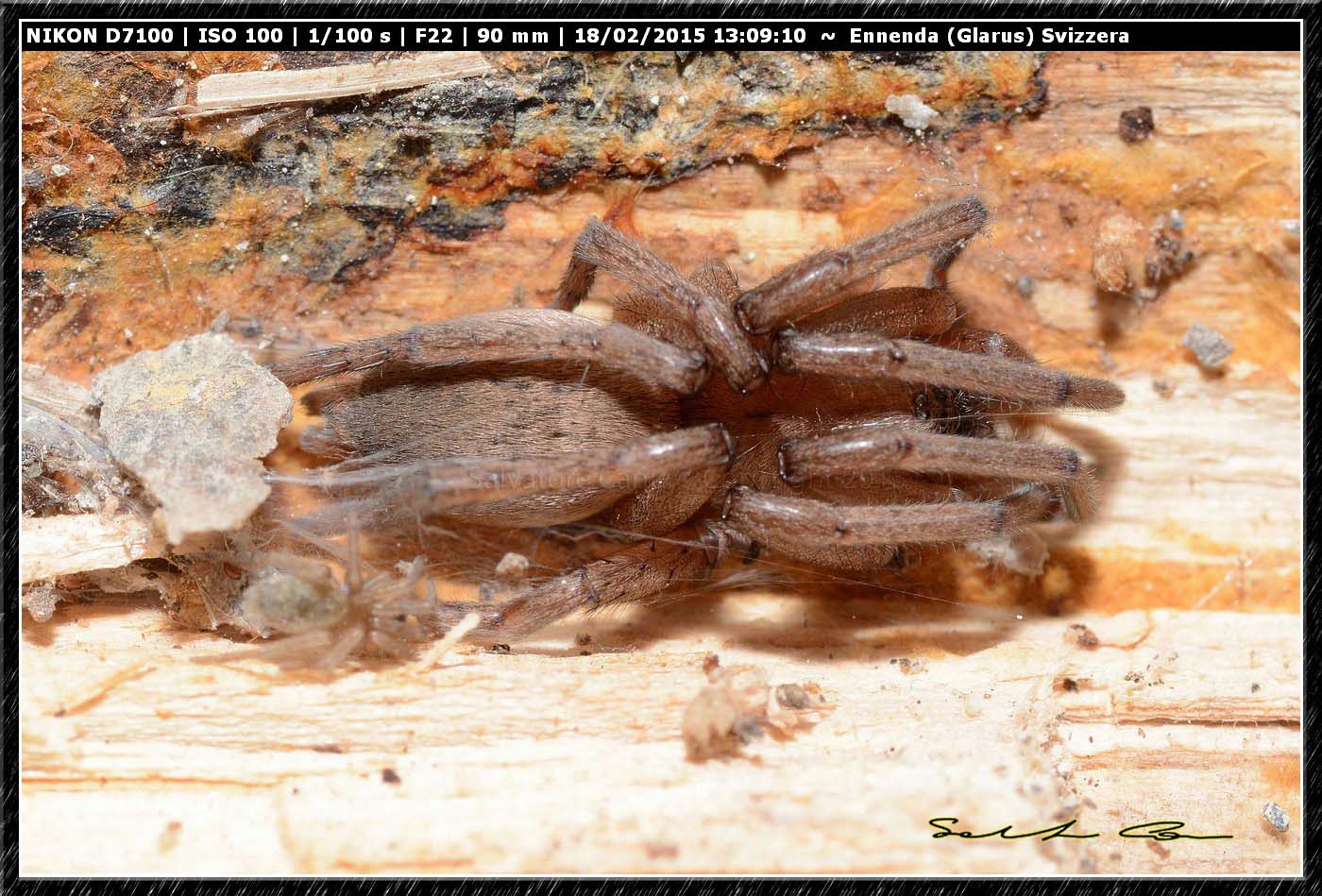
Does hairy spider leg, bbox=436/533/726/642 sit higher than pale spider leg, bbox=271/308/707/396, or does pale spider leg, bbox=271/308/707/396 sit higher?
pale spider leg, bbox=271/308/707/396

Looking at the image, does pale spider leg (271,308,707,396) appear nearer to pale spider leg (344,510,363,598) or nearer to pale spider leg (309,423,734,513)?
pale spider leg (309,423,734,513)

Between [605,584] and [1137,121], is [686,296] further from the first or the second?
[1137,121]


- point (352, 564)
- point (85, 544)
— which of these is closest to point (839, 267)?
point (352, 564)

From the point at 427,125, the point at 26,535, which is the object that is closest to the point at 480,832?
the point at 26,535

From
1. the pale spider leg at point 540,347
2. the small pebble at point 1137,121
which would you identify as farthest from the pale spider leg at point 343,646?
the small pebble at point 1137,121

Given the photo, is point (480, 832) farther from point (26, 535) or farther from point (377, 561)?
point (26, 535)

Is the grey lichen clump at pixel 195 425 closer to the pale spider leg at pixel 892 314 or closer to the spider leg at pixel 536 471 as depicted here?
the spider leg at pixel 536 471
